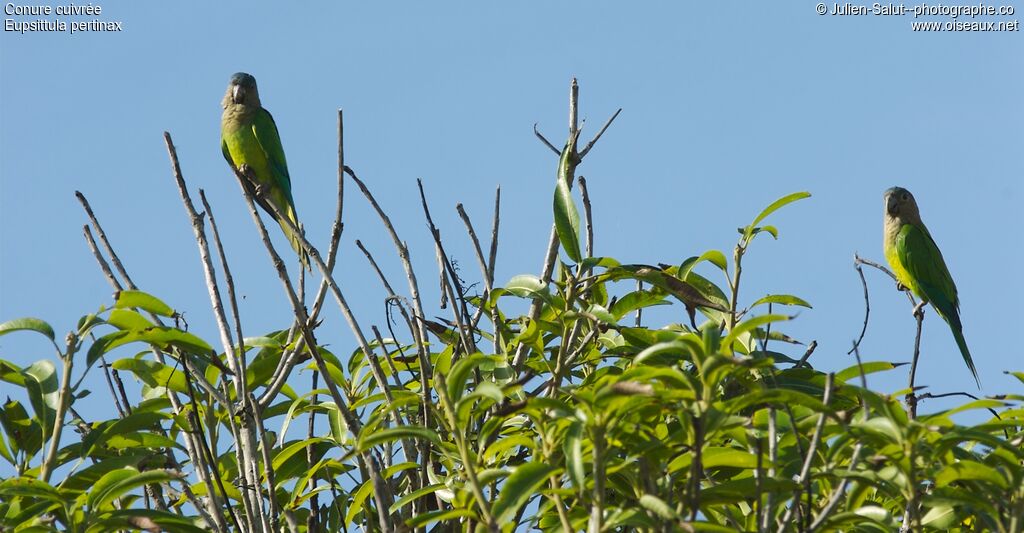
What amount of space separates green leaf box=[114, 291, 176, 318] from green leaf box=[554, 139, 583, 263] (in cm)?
104

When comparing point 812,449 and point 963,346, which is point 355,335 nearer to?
point 812,449

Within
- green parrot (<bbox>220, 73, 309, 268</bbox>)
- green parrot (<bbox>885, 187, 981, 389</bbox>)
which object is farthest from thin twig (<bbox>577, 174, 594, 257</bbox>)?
green parrot (<bbox>885, 187, 981, 389</bbox>)

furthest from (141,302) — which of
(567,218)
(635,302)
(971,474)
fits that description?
(971,474)

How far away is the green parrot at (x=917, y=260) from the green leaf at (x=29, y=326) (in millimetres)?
6372

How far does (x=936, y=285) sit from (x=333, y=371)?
19.9 ft

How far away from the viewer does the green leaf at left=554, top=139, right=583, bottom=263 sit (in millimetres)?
2887

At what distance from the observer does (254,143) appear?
285 inches

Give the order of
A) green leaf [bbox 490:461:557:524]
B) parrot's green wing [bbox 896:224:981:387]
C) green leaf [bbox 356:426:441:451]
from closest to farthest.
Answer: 1. green leaf [bbox 490:461:557:524]
2. green leaf [bbox 356:426:441:451]
3. parrot's green wing [bbox 896:224:981:387]

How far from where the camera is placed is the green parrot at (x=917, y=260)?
26.0ft

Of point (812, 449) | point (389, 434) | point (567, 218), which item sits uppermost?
point (567, 218)

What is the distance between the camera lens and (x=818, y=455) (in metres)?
Result: 2.43

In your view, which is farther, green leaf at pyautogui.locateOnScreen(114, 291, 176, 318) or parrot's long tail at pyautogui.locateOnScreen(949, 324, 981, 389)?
parrot's long tail at pyautogui.locateOnScreen(949, 324, 981, 389)

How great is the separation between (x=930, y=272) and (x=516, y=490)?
687cm

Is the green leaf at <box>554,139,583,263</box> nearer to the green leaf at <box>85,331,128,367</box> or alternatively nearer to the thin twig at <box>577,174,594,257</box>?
the thin twig at <box>577,174,594,257</box>
